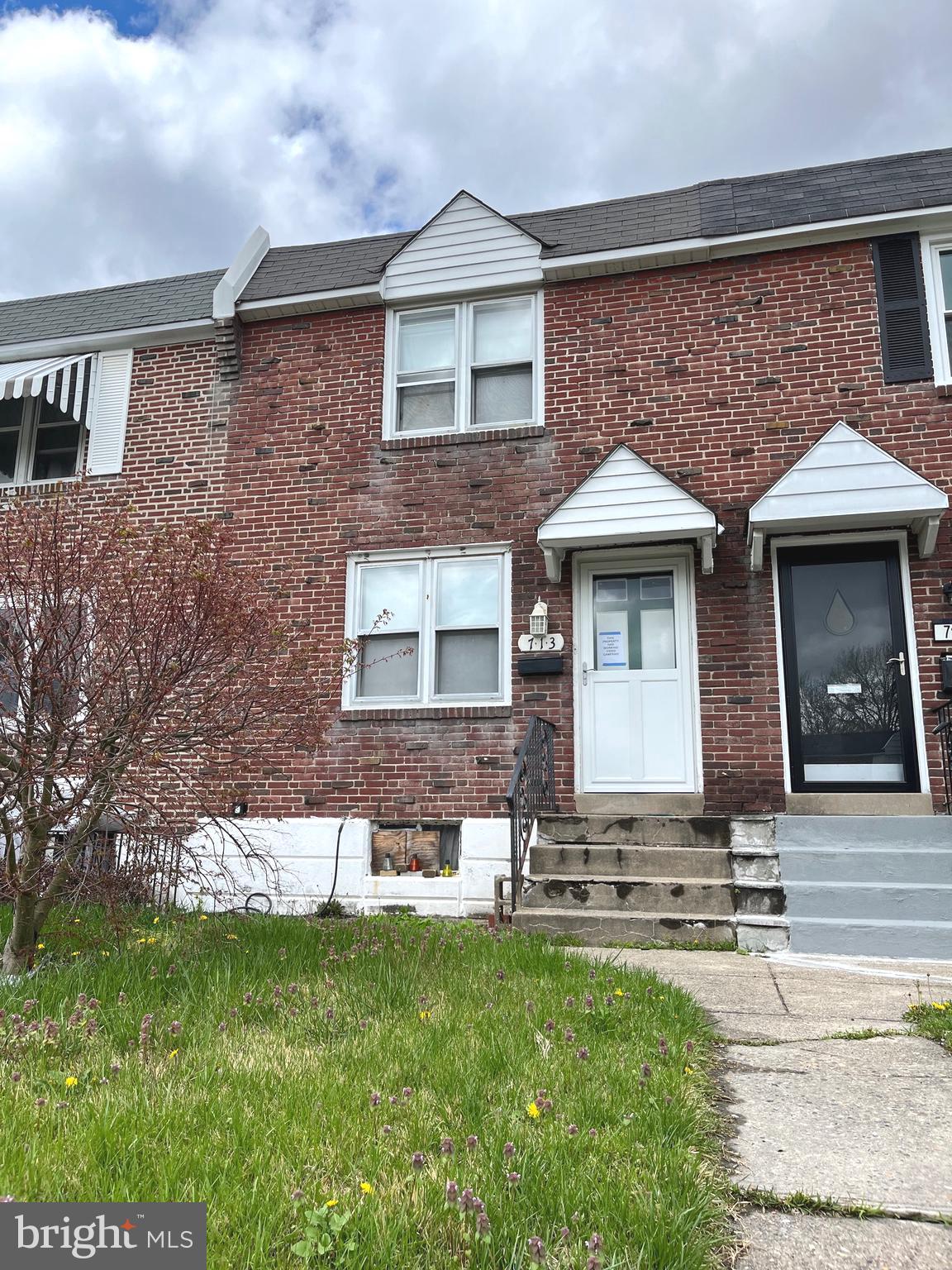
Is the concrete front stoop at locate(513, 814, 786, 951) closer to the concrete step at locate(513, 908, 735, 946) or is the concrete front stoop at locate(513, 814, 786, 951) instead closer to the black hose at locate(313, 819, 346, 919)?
the concrete step at locate(513, 908, 735, 946)

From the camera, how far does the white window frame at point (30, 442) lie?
11023 mm

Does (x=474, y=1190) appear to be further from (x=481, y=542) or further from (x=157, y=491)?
(x=157, y=491)

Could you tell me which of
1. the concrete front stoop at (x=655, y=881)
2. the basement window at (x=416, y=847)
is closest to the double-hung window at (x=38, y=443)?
the basement window at (x=416, y=847)

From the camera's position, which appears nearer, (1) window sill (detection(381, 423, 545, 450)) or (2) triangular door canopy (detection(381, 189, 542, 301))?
(1) window sill (detection(381, 423, 545, 450))

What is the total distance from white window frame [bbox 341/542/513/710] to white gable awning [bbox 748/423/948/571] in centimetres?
244

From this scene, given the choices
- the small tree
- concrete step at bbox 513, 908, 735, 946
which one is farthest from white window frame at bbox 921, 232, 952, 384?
the small tree

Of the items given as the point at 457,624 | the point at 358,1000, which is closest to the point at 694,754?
the point at 457,624

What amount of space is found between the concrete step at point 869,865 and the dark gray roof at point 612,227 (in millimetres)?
6027

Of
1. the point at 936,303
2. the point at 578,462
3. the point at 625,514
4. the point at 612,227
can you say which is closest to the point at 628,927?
the point at 625,514

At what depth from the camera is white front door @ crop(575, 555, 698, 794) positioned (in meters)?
8.64

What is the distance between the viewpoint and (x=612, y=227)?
9.82 meters

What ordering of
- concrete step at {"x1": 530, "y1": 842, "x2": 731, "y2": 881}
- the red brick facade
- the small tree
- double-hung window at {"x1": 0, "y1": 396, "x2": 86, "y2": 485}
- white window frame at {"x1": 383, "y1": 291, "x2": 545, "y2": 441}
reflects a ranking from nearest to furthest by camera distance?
the small tree
concrete step at {"x1": 530, "y1": 842, "x2": 731, "y2": 881}
the red brick facade
white window frame at {"x1": 383, "y1": 291, "x2": 545, "y2": 441}
double-hung window at {"x1": 0, "y1": 396, "x2": 86, "y2": 485}

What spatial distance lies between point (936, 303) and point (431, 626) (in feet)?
19.0

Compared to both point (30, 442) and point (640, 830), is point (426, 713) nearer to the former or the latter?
point (640, 830)
